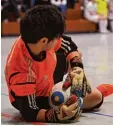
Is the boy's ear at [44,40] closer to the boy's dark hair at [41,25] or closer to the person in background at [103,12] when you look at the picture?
the boy's dark hair at [41,25]

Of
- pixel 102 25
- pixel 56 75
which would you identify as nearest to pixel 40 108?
pixel 56 75

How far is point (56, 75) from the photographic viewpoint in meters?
2.08

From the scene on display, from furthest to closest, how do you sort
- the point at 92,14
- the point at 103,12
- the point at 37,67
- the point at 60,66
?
the point at 103,12, the point at 92,14, the point at 60,66, the point at 37,67

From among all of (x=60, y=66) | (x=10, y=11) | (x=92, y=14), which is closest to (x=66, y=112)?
(x=60, y=66)

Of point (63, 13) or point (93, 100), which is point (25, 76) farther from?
point (63, 13)

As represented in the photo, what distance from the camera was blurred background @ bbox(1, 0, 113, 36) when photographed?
26.8 ft

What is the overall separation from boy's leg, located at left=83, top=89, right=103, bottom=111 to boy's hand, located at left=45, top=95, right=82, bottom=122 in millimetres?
236

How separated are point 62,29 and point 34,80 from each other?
0.26 metres

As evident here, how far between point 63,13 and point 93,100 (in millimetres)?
6395

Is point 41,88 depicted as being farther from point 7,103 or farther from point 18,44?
point 7,103

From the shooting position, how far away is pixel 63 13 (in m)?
8.38

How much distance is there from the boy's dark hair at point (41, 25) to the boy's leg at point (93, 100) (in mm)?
439

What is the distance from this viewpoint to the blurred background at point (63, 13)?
818 cm

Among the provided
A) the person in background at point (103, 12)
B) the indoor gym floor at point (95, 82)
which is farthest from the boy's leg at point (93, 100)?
the person in background at point (103, 12)
